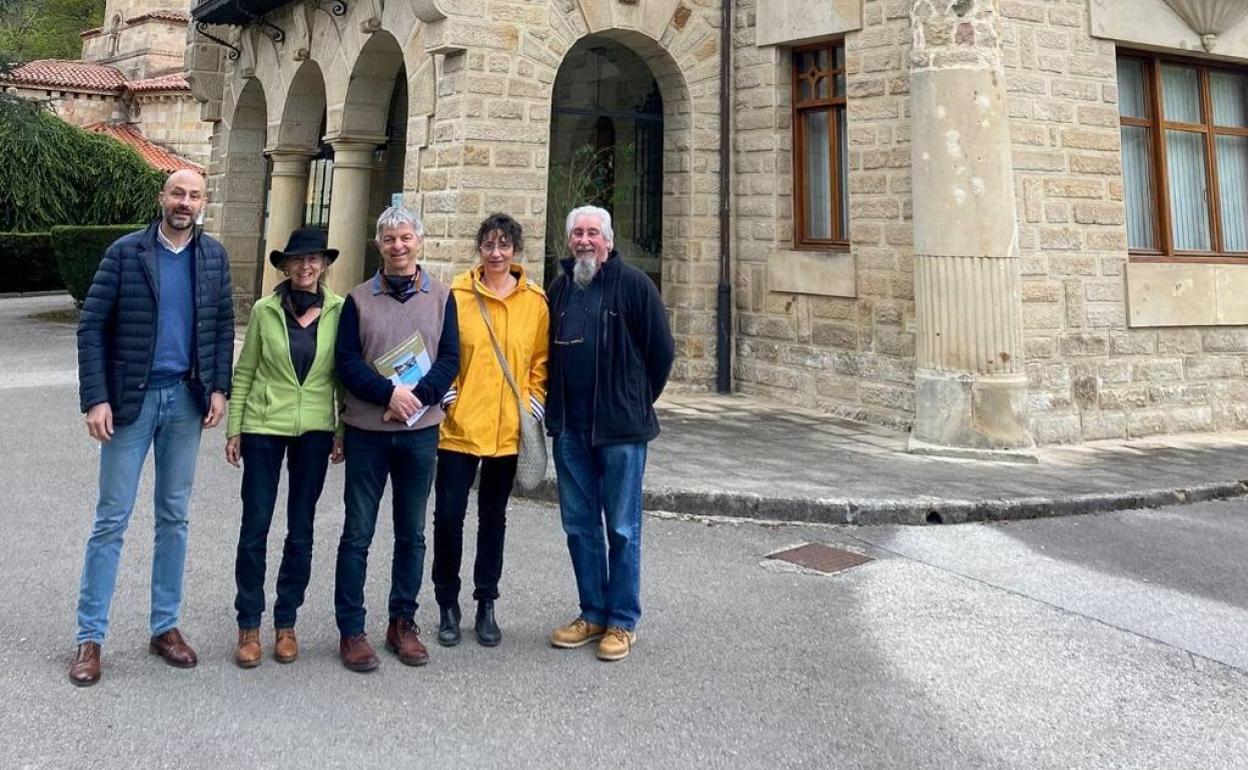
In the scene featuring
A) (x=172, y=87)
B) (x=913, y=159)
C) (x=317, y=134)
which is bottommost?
(x=913, y=159)

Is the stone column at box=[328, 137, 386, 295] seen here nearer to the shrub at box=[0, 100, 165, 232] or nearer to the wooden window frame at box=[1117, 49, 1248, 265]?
the wooden window frame at box=[1117, 49, 1248, 265]

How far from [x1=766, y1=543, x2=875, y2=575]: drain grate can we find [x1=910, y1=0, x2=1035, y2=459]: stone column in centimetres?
258

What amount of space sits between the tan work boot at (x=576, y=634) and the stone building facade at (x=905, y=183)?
15.1 ft

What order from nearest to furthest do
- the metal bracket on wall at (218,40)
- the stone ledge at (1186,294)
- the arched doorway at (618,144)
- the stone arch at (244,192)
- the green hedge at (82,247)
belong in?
1. the stone ledge at (1186,294)
2. the arched doorway at (618,144)
3. the metal bracket on wall at (218,40)
4. the stone arch at (244,192)
5. the green hedge at (82,247)

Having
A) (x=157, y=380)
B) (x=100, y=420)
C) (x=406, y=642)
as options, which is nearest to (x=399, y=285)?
(x=157, y=380)

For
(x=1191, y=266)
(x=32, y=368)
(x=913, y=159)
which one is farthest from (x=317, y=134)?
(x=1191, y=266)

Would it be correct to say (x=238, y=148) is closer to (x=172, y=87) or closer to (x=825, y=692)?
(x=825, y=692)

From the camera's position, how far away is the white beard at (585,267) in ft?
11.5

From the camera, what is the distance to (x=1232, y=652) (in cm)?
374

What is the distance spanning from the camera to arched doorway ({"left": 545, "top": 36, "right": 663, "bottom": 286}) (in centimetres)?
1066

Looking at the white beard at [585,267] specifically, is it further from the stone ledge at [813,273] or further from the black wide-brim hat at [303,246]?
the stone ledge at [813,273]

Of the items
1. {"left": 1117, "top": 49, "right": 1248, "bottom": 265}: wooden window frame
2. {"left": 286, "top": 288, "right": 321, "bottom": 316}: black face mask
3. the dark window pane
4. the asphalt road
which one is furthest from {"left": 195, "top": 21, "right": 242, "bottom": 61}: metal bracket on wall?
{"left": 286, "top": 288, "right": 321, "bottom": 316}: black face mask

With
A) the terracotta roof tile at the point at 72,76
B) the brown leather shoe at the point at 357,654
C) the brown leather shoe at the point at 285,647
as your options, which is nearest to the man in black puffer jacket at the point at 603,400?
the brown leather shoe at the point at 357,654

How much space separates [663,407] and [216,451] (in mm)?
4243
